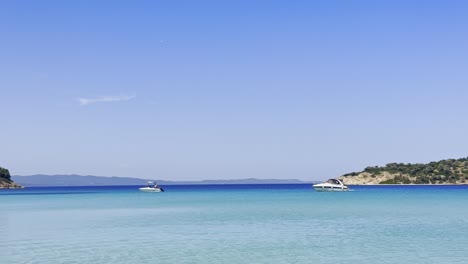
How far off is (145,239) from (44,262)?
1328 cm

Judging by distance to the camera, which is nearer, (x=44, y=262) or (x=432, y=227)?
(x=44, y=262)

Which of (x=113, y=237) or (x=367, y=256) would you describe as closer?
(x=367, y=256)

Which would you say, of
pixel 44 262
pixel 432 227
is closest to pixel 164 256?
pixel 44 262

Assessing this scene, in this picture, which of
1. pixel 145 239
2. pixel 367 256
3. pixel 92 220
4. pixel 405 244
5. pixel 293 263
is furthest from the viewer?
pixel 92 220

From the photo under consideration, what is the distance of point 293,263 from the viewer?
3719cm

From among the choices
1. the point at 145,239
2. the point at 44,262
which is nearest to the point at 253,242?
the point at 145,239

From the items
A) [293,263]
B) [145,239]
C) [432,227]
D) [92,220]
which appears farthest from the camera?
[92,220]

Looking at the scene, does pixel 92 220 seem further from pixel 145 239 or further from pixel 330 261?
pixel 330 261

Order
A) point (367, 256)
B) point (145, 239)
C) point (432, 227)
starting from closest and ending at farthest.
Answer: point (367, 256), point (145, 239), point (432, 227)

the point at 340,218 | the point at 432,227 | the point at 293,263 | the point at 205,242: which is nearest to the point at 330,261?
the point at 293,263

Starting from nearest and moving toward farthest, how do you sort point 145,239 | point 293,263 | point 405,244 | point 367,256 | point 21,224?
point 293,263, point 367,256, point 405,244, point 145,239, point 21,224

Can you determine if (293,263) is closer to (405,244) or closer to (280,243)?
(280,243)

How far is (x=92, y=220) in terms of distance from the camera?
75.7 metres

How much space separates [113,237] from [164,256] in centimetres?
1362
